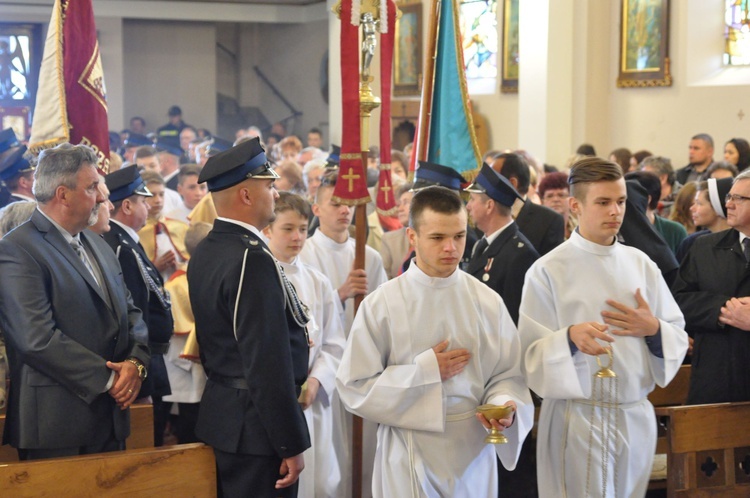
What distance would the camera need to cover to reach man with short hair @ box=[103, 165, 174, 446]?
16.4ft

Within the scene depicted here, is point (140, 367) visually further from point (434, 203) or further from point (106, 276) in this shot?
point (434, 203)

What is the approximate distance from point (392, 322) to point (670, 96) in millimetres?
10812

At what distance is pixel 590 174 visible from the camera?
4324mm

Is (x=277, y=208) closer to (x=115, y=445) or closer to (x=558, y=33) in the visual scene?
(x=115, y=445)

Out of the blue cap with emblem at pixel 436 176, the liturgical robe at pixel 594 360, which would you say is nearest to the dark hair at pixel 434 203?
the liturgical robe at pixel 594 360

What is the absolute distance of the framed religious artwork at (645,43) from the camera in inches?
532

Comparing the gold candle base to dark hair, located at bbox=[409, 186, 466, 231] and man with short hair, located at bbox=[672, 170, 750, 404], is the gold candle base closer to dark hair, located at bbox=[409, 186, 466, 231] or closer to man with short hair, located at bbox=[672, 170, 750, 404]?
dark hair, located at bbox=[409, 186, 466, 231]

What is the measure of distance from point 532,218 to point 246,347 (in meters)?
2.93

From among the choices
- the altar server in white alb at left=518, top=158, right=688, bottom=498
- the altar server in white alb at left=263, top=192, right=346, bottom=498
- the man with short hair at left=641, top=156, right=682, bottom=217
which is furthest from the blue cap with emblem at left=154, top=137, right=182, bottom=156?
the altar server in white alb at left=518, top=158, right=688, bottom=498

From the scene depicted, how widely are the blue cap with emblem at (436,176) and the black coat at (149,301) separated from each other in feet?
5.53

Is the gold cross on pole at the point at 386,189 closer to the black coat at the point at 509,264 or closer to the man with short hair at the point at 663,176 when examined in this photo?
the black coat at the point at 509,264

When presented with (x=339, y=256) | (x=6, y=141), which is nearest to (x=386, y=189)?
(x=339, y=256)

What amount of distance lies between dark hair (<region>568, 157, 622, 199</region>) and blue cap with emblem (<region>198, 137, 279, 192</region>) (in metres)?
1.37

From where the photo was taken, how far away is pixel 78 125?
18.4 feet
